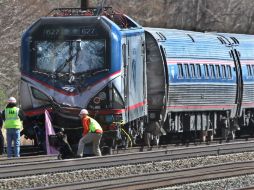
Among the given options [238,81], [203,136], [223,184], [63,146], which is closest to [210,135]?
[203,136]

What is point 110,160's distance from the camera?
719 inches

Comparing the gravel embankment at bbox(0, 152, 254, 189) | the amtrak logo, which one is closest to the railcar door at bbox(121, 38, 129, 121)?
the amtrak logo

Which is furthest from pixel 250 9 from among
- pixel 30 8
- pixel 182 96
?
pixel 182 96

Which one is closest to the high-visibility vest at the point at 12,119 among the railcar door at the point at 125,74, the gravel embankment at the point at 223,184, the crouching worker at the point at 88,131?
the crouching worker at the point at 88,131

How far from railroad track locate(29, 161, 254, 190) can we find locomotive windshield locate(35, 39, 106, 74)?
13.5ft

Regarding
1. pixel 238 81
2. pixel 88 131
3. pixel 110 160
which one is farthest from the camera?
pixel 238 81

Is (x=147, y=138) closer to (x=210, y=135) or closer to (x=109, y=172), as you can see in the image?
(x=210, y=135)

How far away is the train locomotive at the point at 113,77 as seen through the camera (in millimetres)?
20250

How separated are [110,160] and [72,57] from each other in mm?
3299

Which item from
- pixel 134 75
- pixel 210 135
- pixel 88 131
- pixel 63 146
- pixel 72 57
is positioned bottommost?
pixel 210 135

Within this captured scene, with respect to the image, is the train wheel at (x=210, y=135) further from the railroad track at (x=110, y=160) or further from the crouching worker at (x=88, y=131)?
the crouching worker at (x=88, y=131)

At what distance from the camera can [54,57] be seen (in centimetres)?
2045

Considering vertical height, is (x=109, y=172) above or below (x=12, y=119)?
below

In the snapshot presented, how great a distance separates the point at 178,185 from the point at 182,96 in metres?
10.3
